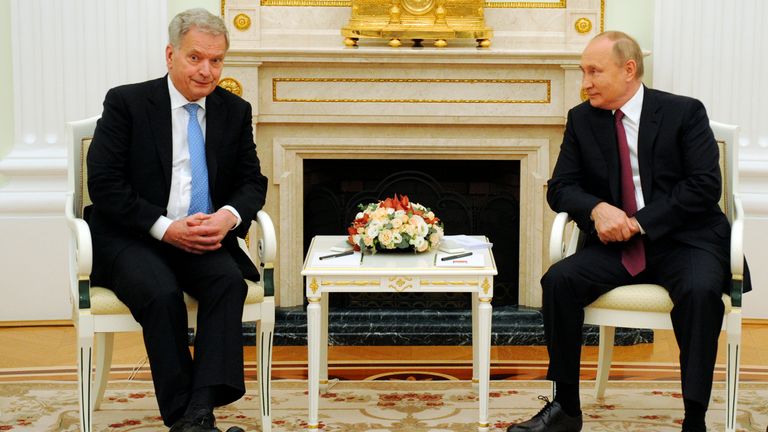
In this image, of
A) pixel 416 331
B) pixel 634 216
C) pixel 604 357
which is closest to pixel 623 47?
pixel 634 216

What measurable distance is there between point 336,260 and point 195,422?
0.76 m

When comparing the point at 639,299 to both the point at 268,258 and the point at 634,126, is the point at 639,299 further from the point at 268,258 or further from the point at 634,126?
the point at 268,258

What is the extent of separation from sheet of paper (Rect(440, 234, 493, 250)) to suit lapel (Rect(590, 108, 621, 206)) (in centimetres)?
50

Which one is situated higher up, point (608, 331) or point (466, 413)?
point (608, 331)

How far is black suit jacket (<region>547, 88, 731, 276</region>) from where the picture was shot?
12.9ft

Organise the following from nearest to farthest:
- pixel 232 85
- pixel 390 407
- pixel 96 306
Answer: pixel 96 306 < pixel 390 407 < pixel 232 85

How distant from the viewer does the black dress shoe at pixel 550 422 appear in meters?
3.88

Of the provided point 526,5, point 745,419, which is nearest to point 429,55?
point 526,5

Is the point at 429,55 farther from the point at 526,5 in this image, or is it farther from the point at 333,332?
the point at 333,332

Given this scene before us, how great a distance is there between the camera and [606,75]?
404 cm

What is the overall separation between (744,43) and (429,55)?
1.56m

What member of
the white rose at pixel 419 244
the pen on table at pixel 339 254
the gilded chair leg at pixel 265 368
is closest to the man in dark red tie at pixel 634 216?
the white rose at pixel 419 244

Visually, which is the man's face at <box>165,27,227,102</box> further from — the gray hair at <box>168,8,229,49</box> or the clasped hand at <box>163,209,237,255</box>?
the clasped hand at <box>163,209,237,255</box>

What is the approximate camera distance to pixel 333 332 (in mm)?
5414
